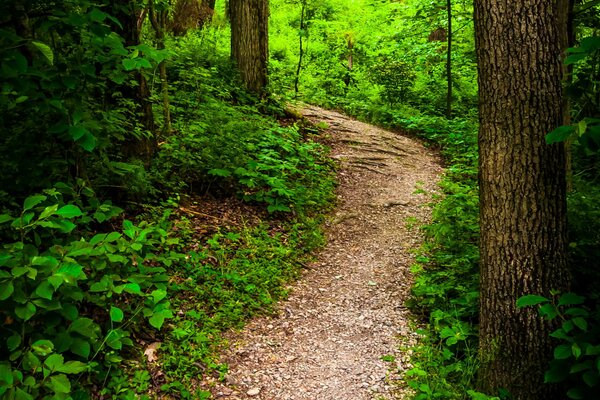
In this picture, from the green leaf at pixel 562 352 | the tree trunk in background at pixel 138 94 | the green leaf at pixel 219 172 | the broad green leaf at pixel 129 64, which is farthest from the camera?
the green leaf at pixel 219 172

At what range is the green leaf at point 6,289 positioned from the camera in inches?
94.4

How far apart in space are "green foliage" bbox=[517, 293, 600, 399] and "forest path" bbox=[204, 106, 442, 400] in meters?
1.27

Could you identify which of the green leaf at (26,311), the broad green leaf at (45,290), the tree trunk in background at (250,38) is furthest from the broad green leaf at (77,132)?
the tree trunk in background at (250,38)

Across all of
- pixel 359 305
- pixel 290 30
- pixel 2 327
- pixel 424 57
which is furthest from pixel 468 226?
pixel 290 30

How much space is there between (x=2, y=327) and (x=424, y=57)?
15.1 metres

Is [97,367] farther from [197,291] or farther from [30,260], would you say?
[197,291]

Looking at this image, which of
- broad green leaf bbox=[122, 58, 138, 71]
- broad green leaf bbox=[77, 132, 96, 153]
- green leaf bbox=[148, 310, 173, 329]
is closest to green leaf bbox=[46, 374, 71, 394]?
green leaf bbox=[148, 310, 173, 329]

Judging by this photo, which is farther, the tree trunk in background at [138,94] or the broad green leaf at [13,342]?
the tree trunk in background at [138,94]

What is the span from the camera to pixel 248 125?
7.77 m

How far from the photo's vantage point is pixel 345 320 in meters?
4.74

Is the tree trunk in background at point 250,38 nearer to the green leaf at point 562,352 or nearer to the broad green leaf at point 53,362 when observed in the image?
the broad green leaf at point 53,362

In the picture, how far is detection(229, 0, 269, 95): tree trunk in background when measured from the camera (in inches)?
361

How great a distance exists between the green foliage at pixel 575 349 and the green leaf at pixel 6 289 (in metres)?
3.26

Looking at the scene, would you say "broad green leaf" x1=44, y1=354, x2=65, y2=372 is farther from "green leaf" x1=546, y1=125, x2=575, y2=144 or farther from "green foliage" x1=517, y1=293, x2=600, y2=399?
"green leaf" x1=546, y1=125, x2=575, y2=144
